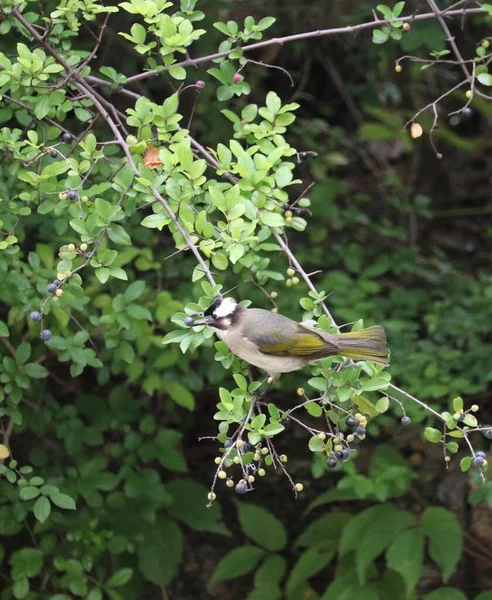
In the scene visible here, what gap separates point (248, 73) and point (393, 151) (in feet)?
7.29

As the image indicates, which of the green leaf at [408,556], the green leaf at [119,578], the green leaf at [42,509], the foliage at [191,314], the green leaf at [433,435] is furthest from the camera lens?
the green leaf at [408,556]

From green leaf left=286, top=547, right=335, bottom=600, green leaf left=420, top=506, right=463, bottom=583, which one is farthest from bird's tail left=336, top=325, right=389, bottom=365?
green leaf left=286, top=547, right=335, bottom=600

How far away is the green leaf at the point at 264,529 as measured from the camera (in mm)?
4848

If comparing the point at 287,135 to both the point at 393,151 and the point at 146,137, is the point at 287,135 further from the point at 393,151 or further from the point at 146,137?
the point at 146,137

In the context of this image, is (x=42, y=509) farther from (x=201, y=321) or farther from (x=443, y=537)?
(x=443, y=537)

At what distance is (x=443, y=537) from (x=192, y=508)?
1336mm

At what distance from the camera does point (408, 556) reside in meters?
4.16

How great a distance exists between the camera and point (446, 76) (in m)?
7.38

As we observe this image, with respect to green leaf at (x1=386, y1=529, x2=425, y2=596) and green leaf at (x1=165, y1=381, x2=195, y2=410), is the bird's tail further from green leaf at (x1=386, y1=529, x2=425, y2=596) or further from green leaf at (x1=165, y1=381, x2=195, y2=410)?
green leaf at (x1=386, y1=529, x2=425, y2=596)

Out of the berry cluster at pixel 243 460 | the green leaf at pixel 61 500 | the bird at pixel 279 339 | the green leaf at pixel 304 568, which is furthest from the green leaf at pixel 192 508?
the berry cluster at pixel 243 460

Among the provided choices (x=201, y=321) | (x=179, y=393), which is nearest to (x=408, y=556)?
(x=179, y=393)

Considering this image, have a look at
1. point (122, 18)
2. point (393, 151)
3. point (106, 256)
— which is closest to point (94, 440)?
point (106, 256)

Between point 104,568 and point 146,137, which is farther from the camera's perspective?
point 104,568

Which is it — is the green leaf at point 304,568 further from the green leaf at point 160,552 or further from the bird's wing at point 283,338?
the bird's wing at point 283,338
